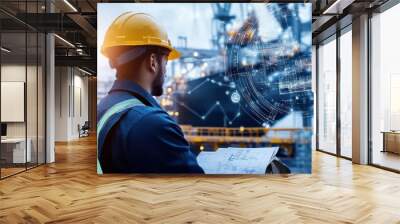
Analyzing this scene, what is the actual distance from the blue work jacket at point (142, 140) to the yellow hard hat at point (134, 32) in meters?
0.69

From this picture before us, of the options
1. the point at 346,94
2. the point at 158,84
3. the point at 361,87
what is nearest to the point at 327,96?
the point at 346,94

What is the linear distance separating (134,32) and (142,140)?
1830mm

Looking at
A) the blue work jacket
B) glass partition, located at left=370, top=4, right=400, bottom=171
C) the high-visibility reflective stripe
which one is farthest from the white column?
the high-visibility reflective stripe

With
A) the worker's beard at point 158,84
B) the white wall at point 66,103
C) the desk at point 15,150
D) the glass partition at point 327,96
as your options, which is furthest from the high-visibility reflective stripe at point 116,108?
the white wall at point 66,103

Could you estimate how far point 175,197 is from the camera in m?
5.00

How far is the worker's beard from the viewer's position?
21.3 ft

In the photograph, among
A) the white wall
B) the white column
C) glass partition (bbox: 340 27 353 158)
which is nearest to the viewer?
the white column

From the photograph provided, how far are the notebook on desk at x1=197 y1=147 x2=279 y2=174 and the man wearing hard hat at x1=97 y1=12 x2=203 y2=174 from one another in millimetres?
194

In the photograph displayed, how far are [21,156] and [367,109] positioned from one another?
7.35 meters

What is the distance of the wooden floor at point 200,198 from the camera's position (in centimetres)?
402

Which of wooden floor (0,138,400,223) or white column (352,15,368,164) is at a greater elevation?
white column (352,15,368,164)

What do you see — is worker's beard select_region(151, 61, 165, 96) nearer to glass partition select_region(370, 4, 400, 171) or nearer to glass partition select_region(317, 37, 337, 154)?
glass partition select_region(370, 4, 400, 171)

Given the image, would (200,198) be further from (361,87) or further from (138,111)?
(361,87)

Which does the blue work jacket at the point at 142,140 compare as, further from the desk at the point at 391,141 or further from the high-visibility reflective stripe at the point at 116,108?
the desk at the point at 391,141
